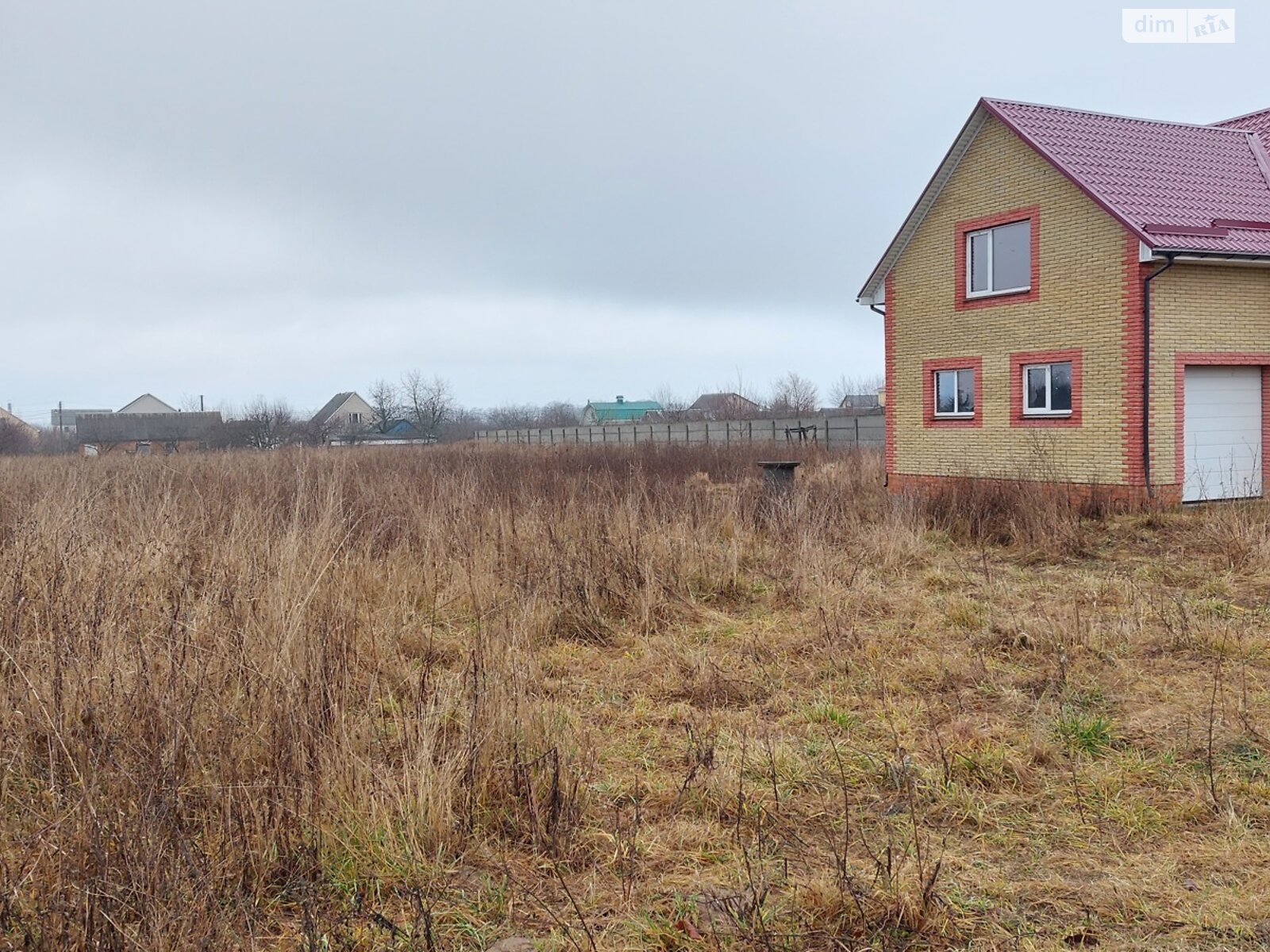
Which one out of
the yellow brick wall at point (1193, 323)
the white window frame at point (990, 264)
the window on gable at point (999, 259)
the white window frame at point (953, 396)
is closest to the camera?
the yellow brick wall at point (1193, 323)

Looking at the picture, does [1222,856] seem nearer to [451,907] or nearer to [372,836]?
[451,907]

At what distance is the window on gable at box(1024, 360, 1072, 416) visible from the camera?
53.4ft

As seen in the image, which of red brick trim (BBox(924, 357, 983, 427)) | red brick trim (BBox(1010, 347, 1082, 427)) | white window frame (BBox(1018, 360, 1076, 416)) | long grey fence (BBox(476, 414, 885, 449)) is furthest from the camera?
long grey fence (BBox(476, 414, 885, 449))

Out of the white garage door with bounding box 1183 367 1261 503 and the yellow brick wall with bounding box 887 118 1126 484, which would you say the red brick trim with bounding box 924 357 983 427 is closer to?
the yellow brick wall with bounding box 887 118 1126 484

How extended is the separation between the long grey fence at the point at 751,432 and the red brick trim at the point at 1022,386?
1312 centimetres

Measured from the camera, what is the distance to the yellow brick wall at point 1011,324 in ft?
50.5

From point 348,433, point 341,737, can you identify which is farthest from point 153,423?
point 341,737

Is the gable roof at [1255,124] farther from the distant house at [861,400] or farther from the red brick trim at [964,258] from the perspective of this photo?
Answer: the distant house at [861,400]

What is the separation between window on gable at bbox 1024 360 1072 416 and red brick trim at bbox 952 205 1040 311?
127 centimetres

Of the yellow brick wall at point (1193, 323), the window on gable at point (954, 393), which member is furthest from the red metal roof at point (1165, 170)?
the window on gable at point (954, 393)

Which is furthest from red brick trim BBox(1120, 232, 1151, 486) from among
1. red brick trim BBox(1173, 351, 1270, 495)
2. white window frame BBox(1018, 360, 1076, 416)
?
white window frame BBox(1018, 360, 1076, 416)

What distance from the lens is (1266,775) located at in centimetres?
415

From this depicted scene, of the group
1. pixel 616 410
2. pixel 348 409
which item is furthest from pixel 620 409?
pixel 348 409

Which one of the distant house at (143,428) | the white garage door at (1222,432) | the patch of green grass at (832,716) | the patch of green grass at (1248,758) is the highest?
the distant house at (143,428)
